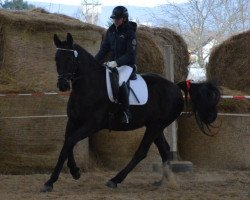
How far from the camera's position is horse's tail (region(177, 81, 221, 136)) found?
9.52 metres

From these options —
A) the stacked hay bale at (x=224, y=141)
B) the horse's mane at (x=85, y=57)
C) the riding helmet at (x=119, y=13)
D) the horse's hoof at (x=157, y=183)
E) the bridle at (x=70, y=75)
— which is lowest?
the horse's hoof at (x=157, y=183)

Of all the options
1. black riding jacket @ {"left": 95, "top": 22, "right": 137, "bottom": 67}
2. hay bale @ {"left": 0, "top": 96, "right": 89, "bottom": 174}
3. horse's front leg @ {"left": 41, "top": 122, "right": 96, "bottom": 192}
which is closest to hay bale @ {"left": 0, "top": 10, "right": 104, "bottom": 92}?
hay bale @ {"left": 0, "top": 96, "right": 89, "bottom": 174}

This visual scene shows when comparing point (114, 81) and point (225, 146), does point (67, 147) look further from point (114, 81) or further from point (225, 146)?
point (225, 146)

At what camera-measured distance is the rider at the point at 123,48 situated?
863cm

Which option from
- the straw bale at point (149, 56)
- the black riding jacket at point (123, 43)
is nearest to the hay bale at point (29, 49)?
the straw bale at point (149, 56)

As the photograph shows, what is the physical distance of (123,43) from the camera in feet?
28.9

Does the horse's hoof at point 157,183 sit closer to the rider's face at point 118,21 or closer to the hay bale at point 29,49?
the rider's face at point 118,21

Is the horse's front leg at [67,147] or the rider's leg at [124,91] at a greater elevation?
the rider's leg at [124,91]

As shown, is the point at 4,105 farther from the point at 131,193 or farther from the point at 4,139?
the point at 131,193

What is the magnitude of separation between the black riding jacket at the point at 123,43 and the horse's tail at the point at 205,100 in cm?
129

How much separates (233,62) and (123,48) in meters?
4.65

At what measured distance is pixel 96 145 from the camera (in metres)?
11.2

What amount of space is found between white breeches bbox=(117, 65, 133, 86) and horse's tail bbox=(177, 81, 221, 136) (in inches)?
51.0

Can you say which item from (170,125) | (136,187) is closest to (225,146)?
(170,125)
